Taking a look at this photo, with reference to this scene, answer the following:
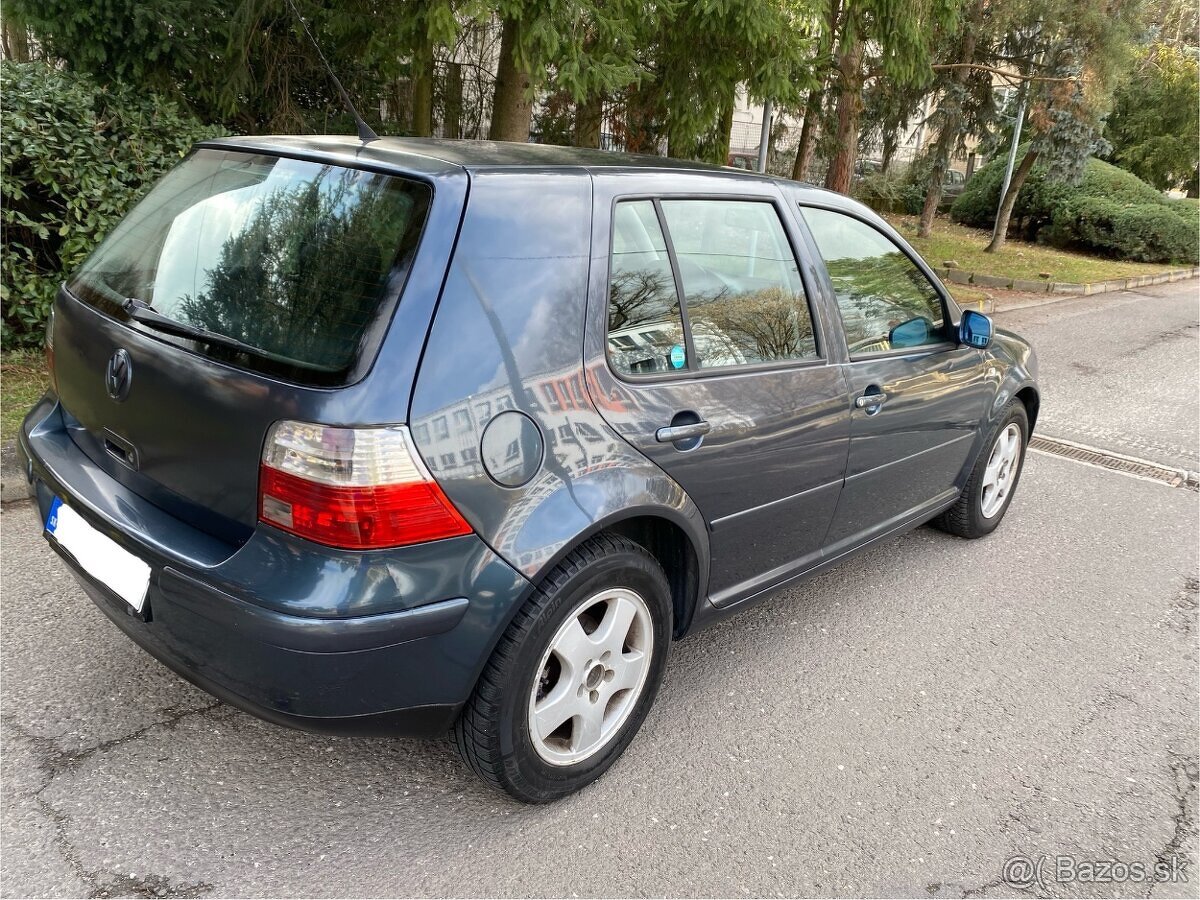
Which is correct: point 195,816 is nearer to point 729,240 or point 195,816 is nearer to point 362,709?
point 362,709

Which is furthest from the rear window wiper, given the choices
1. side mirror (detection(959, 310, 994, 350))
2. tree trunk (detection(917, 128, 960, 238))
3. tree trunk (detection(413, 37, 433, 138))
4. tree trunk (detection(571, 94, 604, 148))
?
tree trunk (detection(917, 128, 960, 238))

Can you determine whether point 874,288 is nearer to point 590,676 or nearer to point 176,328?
point 590,676

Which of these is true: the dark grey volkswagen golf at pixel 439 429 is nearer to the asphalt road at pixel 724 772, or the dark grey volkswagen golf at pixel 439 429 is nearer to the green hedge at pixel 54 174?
the asphalt road at pixel 724 772

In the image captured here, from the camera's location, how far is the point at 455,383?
81.3 inches

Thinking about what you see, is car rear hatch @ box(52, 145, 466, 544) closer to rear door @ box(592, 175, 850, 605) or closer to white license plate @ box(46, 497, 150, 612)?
white license plate @ box(46, 497, 150, 612)

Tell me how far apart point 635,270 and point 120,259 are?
1.48 m

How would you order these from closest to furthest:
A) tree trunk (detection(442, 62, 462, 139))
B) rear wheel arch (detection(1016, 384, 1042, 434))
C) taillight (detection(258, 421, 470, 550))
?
taillight (detection(258, 421, 470, 550)), rear wheel arch (detection(1016, 384, 1042, 434)), tree trunk (detection(442, 62, 462, 139))

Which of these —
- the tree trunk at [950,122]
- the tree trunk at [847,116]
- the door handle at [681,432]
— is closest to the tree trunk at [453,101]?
the tree trunk at [847,116]

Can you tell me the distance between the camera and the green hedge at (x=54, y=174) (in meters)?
5.32

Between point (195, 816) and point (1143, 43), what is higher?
point (1143, 43)

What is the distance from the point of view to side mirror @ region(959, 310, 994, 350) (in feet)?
12.1

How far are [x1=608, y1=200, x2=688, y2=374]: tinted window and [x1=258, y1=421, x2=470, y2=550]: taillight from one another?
672 mm

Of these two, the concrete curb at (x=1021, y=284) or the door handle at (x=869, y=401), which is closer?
the door handle at (x=869, y=401)

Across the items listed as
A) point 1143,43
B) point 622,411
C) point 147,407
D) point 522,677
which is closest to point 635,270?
point 622,411
